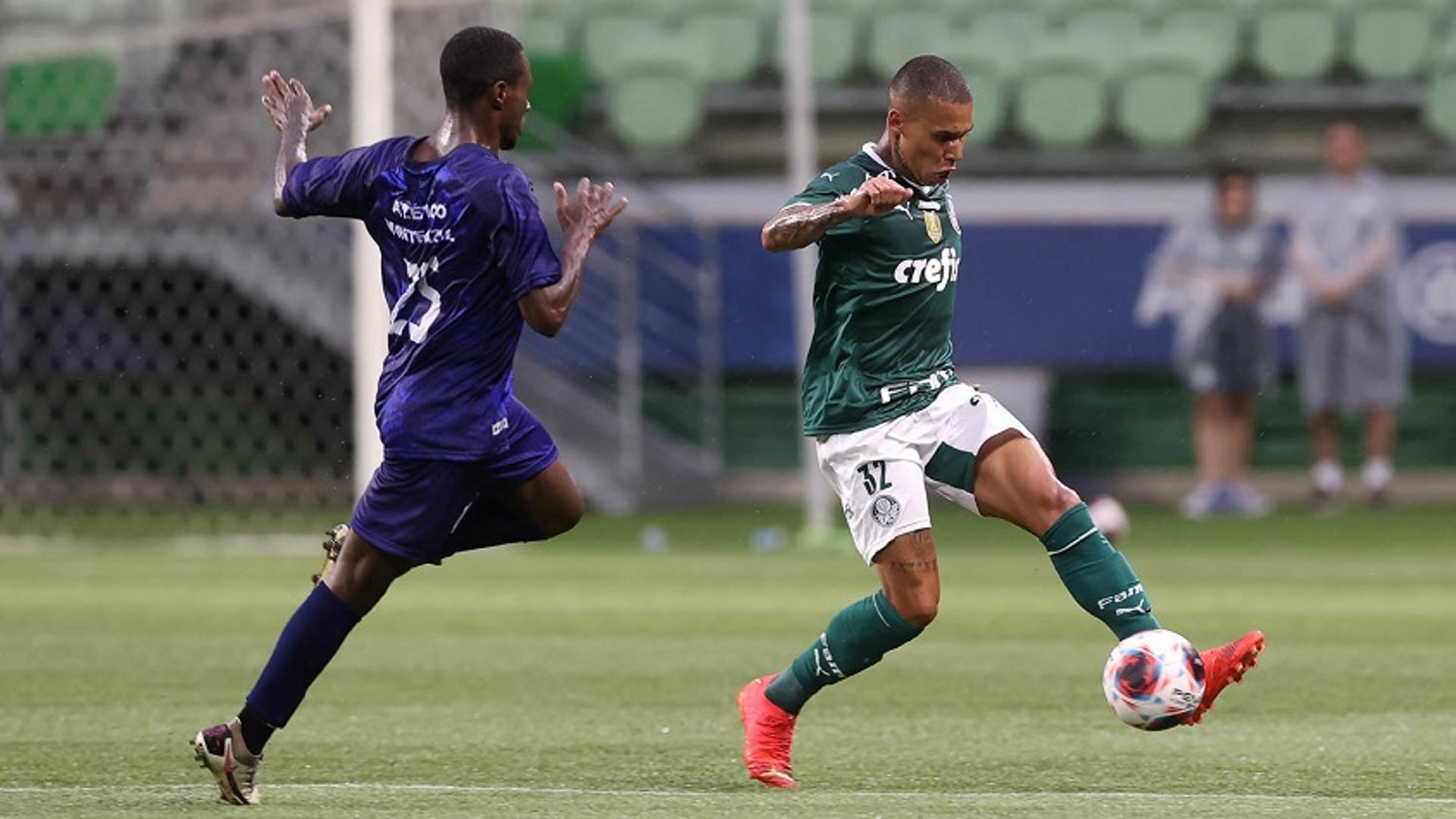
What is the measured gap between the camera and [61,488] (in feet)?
59.1

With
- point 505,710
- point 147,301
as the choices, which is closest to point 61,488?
point 147,301

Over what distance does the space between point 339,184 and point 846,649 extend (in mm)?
1634

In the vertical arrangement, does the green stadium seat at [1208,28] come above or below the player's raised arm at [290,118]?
above

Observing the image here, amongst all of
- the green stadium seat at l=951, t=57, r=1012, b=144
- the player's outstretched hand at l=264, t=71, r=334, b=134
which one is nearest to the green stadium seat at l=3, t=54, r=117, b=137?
the green stadium seat at l=951, t=57, r=1012, b=144

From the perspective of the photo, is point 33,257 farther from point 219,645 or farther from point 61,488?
point 219,645

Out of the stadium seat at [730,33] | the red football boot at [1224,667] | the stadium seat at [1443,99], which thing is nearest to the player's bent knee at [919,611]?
the red football boot at [1224,667]

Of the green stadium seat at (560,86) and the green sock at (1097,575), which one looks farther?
the green stadium seat at (560,86)

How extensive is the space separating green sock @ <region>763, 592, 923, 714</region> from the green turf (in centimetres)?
22

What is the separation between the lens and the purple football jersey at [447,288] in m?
6.00

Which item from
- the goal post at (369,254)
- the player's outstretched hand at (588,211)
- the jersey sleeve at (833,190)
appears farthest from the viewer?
the goal post at (369,254)

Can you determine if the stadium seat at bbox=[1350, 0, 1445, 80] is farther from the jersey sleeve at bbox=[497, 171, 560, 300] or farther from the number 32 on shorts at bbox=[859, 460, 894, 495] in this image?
the jersey sleeve at bbox=[497, 171, 560, 300]

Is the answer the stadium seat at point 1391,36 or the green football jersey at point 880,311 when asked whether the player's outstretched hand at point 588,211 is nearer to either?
the green football jersey at point 880,311

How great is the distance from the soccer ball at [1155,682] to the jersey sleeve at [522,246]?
1559 mm

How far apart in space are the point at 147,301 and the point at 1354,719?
1176 centimetres
